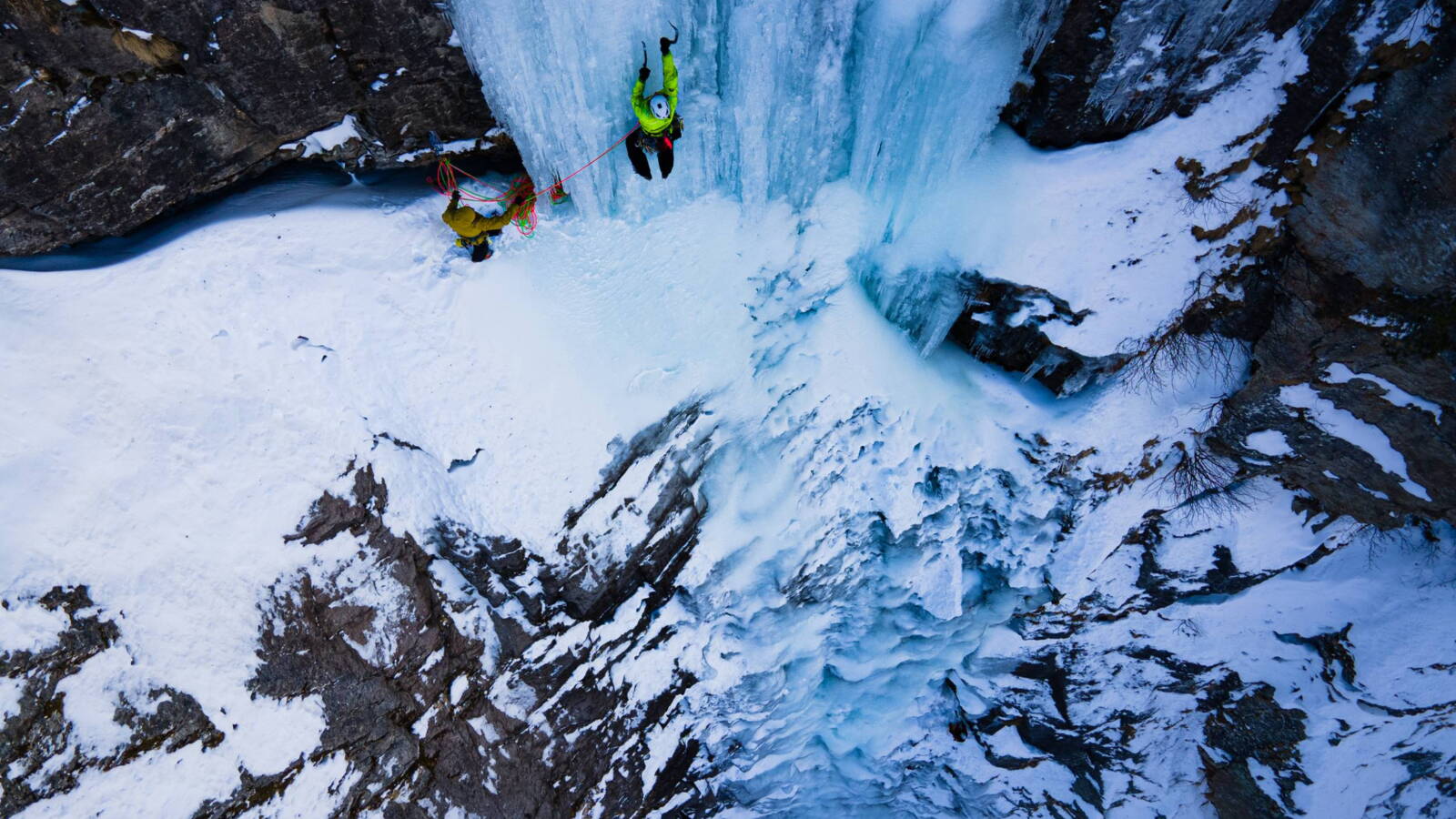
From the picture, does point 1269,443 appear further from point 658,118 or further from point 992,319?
point 658,118

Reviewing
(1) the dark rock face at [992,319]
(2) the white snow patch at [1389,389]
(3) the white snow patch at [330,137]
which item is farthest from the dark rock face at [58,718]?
(2) the white snow patch at [1389,389]

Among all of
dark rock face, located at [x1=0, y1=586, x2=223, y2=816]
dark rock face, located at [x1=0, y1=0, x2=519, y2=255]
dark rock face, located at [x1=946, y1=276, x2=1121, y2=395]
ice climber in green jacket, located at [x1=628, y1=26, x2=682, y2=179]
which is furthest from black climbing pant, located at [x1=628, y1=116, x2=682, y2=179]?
dark rock face, located at [x1=0, y1=586, x2=223, y2=816]

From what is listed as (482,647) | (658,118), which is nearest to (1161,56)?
(658,118)

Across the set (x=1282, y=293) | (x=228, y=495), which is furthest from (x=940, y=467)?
(x=228, y=495)

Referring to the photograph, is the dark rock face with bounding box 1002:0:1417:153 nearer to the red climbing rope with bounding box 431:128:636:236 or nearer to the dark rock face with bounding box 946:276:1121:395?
the dark rock face with bounding box 946:276:1121:395

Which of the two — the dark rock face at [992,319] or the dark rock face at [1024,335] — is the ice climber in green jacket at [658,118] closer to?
the dark rock face at [992,319]

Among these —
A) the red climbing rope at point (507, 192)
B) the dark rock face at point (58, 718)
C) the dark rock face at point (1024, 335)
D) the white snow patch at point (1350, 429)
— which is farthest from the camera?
the dark rock face at point (1024, 335)

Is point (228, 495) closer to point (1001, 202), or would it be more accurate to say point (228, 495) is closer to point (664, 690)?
point (664, 690)
